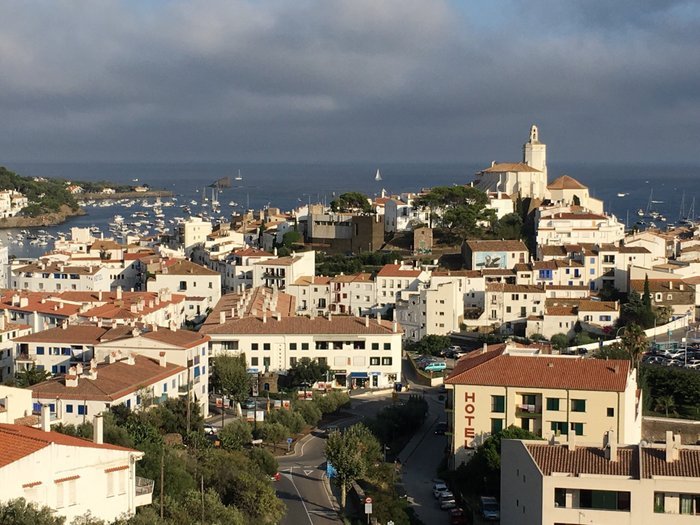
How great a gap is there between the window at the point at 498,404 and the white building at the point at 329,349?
8.52 m

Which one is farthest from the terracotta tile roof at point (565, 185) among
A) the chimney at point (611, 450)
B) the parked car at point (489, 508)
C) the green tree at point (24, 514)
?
the green tree at point (24, 514)

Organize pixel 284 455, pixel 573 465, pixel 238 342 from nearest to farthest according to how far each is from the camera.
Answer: pixel 573 465 < pixel 284 455 < pixel 238 342

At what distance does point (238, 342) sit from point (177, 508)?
52.7ft

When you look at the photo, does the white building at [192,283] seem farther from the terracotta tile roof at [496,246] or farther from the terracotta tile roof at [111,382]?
the terracotta tile roof at [111,382]

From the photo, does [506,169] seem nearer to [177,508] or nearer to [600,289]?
[600,289]

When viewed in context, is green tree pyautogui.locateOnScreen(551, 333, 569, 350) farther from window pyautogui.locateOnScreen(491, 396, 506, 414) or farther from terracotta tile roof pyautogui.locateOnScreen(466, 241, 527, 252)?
window pyautogui.locateOnScreen(491, 396, 506, 414)

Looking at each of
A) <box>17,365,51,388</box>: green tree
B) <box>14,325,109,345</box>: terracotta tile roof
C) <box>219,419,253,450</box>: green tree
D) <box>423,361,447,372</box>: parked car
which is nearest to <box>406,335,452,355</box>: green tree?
<box>423,361,447,372</box>: parked car

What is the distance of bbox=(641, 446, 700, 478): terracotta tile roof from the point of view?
1480 cm

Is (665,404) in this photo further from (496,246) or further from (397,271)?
(496,246)

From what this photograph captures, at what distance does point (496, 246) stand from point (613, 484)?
27184 millimetres

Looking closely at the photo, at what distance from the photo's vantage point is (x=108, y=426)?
17.9m

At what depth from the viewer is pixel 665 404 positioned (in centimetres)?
2658

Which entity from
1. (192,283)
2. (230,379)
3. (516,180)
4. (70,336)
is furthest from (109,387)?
(516,180)

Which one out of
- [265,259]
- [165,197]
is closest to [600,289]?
[265,259]
